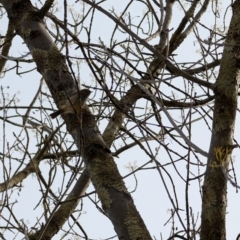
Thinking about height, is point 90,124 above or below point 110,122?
below

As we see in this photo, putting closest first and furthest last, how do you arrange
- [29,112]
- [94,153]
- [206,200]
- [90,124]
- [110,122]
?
[206,200] → [94,153] → [90,124] → [110,122] → [29,112]

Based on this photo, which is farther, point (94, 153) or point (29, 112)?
point (29, 112)

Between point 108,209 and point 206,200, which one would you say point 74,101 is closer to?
point 108,209

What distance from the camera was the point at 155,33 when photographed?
311 centimetres

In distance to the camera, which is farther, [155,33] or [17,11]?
[155,33]

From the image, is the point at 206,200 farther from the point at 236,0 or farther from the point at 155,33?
the point at 155,33

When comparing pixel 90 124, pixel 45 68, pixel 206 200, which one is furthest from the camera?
pixel 45 68

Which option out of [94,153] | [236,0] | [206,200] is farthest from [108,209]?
[236,0]

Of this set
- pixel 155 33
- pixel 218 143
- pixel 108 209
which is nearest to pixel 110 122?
pixel 155 33

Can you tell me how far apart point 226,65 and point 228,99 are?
4.9 inches

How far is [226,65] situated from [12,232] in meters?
1.81

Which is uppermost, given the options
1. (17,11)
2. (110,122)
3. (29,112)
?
(29,112)

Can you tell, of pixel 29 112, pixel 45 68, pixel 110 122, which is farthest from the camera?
pixel 29 112

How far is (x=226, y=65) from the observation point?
57.4 inches
